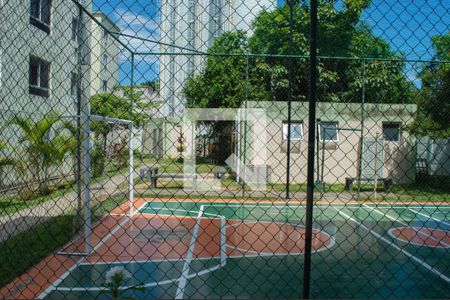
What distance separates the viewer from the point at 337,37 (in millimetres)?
9008

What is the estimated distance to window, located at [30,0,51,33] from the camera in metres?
9.02

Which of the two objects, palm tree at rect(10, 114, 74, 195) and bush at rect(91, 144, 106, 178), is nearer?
palm tree at rect(10, 114, 74, 195)

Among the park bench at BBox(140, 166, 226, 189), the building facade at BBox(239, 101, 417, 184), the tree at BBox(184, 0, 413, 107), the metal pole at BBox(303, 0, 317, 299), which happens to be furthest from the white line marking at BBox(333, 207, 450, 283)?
the building facade at BBox(239, 101, 417, 184)

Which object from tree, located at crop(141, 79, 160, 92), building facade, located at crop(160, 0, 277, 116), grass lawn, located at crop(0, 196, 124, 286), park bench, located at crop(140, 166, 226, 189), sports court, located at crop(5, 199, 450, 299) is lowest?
sports court, located at crop(5, 199, 450, 299)

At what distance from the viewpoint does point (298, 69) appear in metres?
11.4

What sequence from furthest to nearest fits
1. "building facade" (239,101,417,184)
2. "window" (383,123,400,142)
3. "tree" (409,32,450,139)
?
1. "window" (383,123,400,142)
2. "building facade" (239,101,417,184)
3. "tree" (409,32,450,139)

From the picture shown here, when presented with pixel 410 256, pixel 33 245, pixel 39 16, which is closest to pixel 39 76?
pixel 39 16

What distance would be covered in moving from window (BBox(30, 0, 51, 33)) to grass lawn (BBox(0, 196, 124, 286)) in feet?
15.8

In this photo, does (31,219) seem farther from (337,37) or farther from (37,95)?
(337,37)

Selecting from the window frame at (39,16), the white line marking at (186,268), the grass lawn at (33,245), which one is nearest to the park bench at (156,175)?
the grass lawn at (33,245)

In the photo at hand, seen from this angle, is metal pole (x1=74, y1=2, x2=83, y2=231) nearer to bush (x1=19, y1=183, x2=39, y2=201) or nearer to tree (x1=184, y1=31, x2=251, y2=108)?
bush (x1=19, y1=183, x2=39, y2=201)

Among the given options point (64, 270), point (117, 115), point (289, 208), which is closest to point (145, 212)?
point (289, 208)

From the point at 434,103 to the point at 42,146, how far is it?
7736 mm

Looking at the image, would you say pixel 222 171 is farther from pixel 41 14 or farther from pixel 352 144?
pixel 41 14
